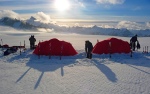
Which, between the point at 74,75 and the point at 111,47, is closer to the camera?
the point at 74,75

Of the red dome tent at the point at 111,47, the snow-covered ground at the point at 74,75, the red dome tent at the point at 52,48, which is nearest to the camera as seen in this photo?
the snow-covered ground at the point at 74,75

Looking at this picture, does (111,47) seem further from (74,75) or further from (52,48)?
(74,75)

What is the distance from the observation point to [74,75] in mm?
17125

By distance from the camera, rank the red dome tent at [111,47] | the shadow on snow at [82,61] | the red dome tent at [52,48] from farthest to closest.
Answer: the red dome tent at [111,47], the red dome tent at [52,48], the shadow on snow at [82,61]

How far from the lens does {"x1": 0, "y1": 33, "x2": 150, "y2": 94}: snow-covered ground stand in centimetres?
1397

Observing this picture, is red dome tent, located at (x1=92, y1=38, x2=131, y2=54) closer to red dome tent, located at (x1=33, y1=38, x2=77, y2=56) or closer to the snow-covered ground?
the snow-covered ground

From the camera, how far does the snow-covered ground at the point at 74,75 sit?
13969 millimetres

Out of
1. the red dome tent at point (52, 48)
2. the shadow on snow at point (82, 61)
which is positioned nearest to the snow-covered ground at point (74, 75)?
the shadow on snow at point (82, 61)

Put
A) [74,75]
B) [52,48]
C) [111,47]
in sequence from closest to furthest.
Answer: [74,75]
[52,48]
[111,47]

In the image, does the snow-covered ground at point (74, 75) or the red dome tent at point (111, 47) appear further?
the red dome tent at point (111, 47)

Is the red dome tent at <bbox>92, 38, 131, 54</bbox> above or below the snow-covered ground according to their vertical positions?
above

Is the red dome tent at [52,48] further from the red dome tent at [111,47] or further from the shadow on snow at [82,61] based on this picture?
the red dome tent at [111,47]

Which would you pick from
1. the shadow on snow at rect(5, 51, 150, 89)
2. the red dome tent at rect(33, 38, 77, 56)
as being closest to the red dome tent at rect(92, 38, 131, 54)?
the shadow on snow at rect(5, 51, 150, 89)

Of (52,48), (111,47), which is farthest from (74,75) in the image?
(111,47)
